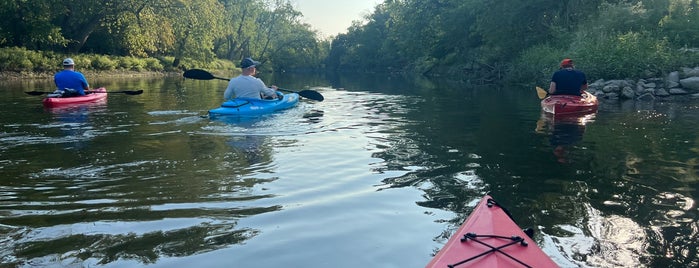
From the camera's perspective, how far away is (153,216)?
451cm

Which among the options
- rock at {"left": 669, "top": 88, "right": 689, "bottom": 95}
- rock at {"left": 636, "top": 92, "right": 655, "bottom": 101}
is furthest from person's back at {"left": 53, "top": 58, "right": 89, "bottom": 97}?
rock at {"left": 669, "top": 88, "right": 689, "bottom": 95}

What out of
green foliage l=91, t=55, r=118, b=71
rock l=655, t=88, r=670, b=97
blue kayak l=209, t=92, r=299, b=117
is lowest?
blue kayak l=209, t=92, r=299, b=117

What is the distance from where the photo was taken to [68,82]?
1330cm

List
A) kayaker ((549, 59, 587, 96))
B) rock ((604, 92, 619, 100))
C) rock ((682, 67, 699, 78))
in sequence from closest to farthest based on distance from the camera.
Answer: kayaker ((549, 59, 587, 96)) < rock ((604, 92, 619, 100)) < rock ((682, 67, 699, 78))

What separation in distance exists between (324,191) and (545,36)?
27657 millimetres

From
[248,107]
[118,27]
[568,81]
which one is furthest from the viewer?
[118,27]

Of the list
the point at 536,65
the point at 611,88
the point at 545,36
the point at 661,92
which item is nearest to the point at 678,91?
the point at 661,92

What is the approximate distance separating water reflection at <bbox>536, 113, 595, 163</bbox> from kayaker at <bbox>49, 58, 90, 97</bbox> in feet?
38.5

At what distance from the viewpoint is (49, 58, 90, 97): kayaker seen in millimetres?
13046

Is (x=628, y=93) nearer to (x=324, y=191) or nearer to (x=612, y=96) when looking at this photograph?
(x=612, y=96)

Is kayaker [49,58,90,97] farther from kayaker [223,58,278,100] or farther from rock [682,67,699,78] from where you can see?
rock [682,67,699,78]

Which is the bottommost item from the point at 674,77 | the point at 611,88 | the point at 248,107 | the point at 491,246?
the point at 491,246

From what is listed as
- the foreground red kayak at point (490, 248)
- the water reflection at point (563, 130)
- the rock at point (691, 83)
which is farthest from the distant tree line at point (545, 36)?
the foreground red kayak at point (490, 248)

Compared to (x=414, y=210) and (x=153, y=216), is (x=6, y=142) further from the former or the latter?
(x=414, y=210)
